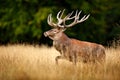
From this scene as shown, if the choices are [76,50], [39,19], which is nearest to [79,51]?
[76,50]

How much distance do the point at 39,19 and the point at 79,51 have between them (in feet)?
32.1

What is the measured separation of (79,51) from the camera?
10070 mm

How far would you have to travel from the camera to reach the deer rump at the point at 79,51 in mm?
10023

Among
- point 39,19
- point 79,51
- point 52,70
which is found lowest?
point 52,70

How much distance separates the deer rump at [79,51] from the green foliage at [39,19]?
31.2ft

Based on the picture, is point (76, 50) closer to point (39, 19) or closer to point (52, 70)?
point (52, 70)

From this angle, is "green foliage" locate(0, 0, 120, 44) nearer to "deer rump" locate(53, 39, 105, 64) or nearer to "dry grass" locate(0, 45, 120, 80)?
"deer rump" locate(53, 39, 105, 64)

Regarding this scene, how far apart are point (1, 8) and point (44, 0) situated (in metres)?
2.13

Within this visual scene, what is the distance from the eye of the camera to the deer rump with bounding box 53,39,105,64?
1002 cm

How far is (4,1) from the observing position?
2128cm

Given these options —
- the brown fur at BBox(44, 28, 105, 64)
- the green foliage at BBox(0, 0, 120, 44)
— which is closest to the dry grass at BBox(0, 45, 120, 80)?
the brown fur at BBox(44, 28, 105, 64)

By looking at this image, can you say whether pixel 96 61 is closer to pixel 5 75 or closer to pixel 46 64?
pixel 46 64

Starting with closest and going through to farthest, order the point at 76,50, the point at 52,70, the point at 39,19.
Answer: the point at 52,70 < the point at 76,50 < the point at 39,19

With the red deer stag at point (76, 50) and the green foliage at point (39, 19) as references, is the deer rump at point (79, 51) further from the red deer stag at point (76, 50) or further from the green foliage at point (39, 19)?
the green foliage at point (39, 19)
